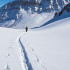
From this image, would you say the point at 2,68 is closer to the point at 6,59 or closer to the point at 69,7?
the point at 6,59

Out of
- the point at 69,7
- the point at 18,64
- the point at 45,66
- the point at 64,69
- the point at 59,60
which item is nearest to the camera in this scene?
the point at 64,69

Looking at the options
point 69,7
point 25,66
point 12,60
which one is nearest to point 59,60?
point 25,66

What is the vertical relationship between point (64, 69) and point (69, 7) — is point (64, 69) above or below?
below

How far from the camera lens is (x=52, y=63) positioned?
5.78 metres

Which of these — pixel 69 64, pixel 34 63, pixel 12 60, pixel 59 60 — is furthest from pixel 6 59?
pixel 69 64

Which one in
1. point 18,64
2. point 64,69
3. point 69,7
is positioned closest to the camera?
point 64,69

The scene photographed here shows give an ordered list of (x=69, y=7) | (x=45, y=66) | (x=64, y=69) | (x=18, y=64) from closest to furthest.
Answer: (x=64, y=69) < (x=45, y=66) < (x=18, y=64) < (x=69, y=7)

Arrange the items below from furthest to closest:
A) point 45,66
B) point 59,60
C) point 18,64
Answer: point 59,60
point 18,64
point 45,66

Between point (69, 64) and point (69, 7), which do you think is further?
point (69, 7)

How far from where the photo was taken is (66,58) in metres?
6.43

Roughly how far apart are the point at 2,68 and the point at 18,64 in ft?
2.48

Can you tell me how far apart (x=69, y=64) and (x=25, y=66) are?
1.88 metres

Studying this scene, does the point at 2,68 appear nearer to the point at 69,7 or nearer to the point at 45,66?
the point at 45,66

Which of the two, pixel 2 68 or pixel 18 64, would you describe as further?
pixel 18 64
